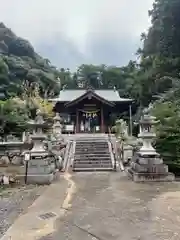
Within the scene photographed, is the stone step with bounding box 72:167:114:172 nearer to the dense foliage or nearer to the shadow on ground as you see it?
the dense foliage

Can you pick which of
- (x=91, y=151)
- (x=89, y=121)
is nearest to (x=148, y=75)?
(x=89, y=121)

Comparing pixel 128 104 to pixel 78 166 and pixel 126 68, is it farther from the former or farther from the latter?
pixel 126 68

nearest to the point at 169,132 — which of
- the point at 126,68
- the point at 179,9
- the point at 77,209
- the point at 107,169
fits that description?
the point at 107,169

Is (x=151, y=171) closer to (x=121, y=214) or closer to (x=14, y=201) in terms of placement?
(x=121, y=214)

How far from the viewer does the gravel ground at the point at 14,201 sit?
15.8ft

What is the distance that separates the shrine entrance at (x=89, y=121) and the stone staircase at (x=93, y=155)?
327 inches

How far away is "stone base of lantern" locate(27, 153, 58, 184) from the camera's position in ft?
28.5

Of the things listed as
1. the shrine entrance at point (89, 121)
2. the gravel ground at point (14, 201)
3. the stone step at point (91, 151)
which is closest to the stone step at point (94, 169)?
the stone step at point (91, 151)

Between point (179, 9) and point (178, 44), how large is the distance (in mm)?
2794

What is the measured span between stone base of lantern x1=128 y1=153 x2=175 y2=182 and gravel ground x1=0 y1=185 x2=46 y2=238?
3105 millimetres

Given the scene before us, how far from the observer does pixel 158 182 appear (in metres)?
8.62

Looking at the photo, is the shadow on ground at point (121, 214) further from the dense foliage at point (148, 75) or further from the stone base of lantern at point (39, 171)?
the dense foliage at point (148, 75)

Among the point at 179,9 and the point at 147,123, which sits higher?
the point at 179,9

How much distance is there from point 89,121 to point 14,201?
20252 millimetres
